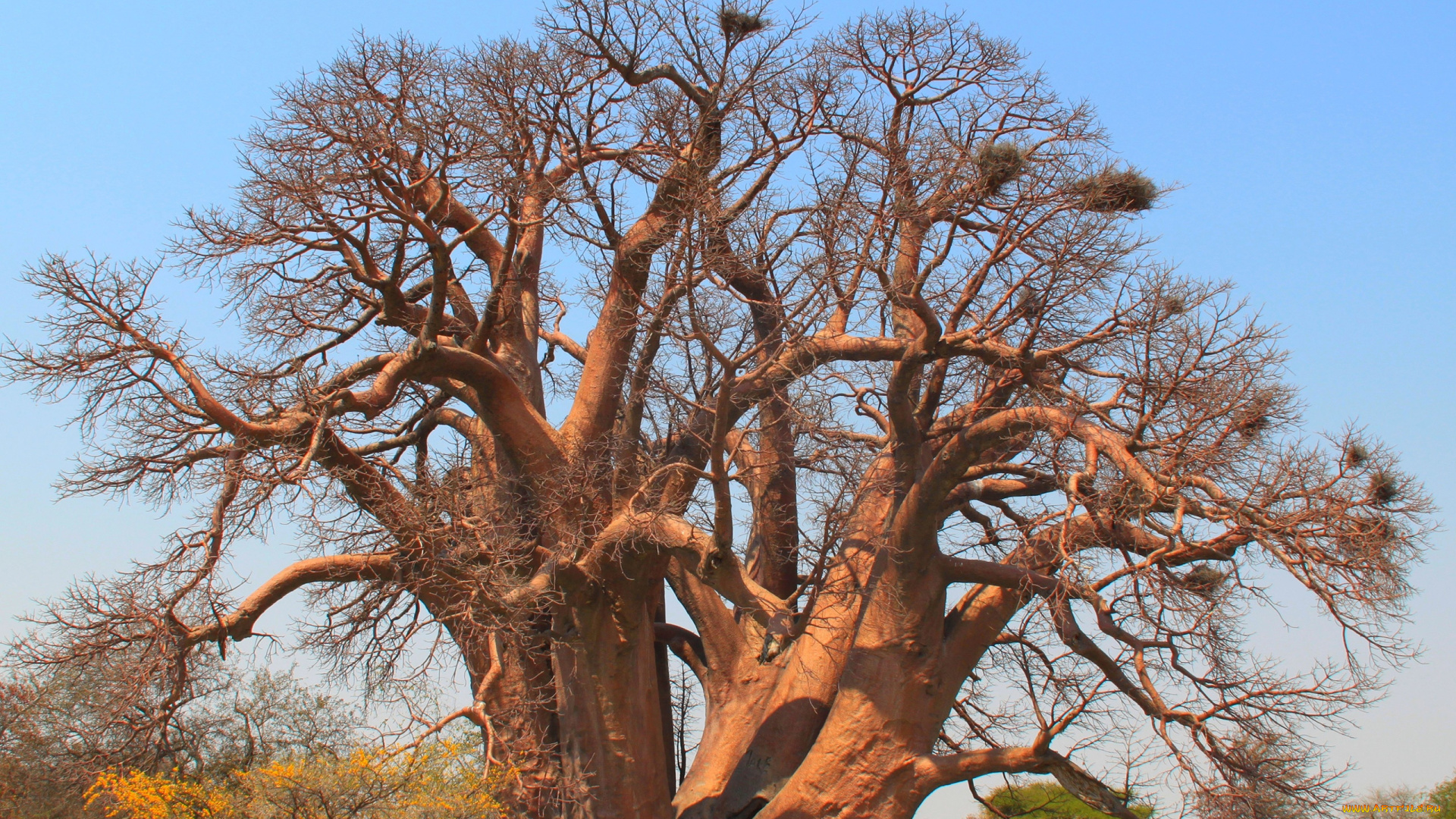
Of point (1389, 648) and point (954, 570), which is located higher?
point (954, 570)

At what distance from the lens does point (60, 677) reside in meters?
10.2

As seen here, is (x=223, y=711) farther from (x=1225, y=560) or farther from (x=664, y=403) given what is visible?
(x=1225, y=560)

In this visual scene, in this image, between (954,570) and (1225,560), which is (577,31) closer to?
(954,570)

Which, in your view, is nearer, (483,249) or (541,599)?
(541,599)

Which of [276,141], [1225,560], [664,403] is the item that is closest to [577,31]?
[276,141]

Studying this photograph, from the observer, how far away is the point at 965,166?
293 inches

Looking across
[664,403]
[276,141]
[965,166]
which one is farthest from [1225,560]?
[276,141]

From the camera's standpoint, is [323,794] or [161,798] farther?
[161,798]

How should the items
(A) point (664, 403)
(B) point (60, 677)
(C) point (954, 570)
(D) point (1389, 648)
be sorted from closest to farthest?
(D) point (1389, 648) → (C) point (954, 570) → (A) point (664, 403) → (B) point (60, 677)

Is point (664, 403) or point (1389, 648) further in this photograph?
point (664, 403)

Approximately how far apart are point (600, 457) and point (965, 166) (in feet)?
11.3

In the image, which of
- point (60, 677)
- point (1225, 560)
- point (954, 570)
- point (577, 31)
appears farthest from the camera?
point (60, 677)

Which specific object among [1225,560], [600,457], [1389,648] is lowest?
[1389,648]

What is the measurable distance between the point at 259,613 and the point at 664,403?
10.6ft
